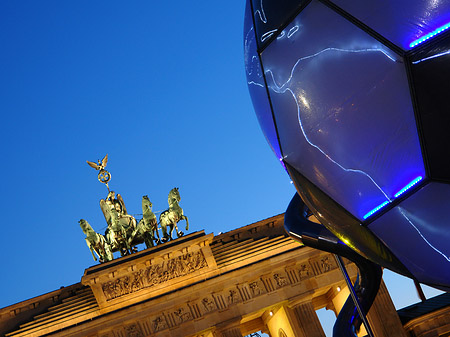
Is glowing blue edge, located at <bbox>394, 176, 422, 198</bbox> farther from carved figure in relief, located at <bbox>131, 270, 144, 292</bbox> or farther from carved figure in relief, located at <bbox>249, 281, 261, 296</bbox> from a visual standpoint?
carved figure in relief, located at <bbox>131, 270, 144, 292</bbox>

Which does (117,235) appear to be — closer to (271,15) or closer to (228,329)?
(228,329)

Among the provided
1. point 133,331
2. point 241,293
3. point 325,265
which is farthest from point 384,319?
point 133,331

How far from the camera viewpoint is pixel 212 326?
3023 cm

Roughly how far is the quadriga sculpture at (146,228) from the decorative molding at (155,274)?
4.53ft

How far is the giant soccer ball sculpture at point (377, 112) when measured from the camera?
2.34 metres

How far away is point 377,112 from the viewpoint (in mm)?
2418

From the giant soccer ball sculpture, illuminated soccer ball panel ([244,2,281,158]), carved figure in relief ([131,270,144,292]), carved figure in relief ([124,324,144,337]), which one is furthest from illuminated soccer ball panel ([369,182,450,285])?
carved figure in relief ([131,270,144,292])

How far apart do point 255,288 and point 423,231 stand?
28.6 m

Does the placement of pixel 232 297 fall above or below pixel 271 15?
above

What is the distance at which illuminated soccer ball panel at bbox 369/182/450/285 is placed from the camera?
2418 mm

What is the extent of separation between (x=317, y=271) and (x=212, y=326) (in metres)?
4.87

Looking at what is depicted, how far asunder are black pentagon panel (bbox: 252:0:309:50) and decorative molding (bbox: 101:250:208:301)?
1125 inches

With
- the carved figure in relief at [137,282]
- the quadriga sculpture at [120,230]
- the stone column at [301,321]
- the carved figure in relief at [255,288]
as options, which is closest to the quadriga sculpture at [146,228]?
the quadriga sculpture at [120,230]

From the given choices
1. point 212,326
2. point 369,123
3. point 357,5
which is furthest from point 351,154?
point 212,326
